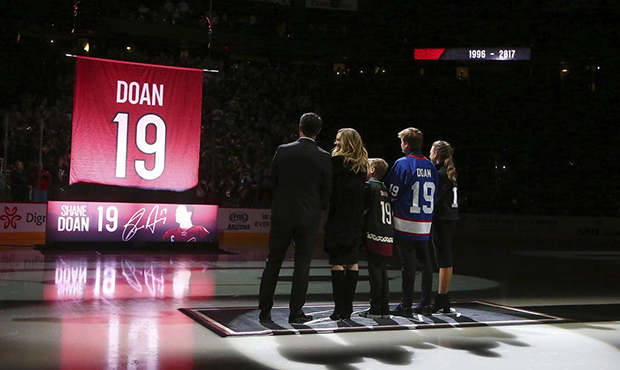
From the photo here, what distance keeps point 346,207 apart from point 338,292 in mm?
824

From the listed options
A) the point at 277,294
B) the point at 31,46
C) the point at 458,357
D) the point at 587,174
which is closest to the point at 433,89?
the point at 587,174

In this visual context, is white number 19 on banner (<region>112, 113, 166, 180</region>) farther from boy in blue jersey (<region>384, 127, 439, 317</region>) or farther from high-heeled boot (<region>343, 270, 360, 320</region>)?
high-heeled boot (<region>343, 270, 360, 320</region>)

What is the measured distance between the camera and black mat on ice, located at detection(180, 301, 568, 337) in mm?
5824

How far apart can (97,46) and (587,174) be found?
18973 mm

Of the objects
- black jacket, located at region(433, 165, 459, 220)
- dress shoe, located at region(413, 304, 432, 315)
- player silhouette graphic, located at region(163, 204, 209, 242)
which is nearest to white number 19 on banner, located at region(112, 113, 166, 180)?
player silhouette graphic, located at region(163, 204, 209, 242)

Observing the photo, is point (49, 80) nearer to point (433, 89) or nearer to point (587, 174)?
point (433, 89)

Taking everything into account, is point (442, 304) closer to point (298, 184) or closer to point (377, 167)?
point (377, 167)

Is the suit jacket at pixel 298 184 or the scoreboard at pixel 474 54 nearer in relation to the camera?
the suit jacket at pixel 298 184

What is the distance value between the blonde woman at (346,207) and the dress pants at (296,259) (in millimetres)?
238

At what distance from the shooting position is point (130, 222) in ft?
43.2

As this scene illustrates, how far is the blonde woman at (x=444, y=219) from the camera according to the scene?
6.92 metres

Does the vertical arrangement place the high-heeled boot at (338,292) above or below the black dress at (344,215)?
below

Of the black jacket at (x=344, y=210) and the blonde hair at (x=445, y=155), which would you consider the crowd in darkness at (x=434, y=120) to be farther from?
the black jacket at (x=344, y=210)

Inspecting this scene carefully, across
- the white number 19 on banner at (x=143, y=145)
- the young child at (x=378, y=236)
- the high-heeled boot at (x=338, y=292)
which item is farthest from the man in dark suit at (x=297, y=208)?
the white number 19 on banner at (x=143, y=145)
